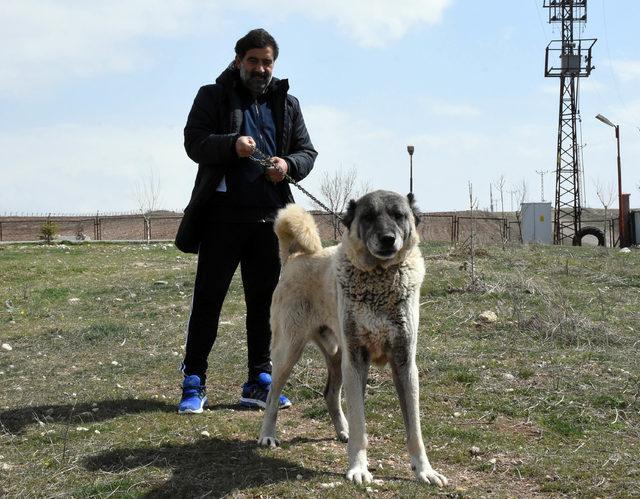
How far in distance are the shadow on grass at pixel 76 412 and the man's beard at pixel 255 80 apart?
241 centimetres

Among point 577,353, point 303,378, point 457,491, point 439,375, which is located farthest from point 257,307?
point 577,353

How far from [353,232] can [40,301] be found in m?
8.83

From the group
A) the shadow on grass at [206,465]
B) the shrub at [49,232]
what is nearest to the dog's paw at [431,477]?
the shadow on grass at [206,465]

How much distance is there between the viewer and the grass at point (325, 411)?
3768 millimetres

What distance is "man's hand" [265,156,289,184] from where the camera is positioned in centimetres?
494

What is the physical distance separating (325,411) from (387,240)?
193cm

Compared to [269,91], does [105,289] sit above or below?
below

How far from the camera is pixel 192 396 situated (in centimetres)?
513

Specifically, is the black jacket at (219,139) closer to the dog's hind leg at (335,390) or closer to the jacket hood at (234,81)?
the jacket hood at (234,81)

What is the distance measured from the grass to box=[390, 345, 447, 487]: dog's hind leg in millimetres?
99

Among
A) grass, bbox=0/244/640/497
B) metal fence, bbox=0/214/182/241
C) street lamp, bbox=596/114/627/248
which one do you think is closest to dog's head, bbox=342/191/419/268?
grass, bbox=0/244/640/497

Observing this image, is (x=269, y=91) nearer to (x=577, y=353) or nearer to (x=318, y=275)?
(x=318, y=275)

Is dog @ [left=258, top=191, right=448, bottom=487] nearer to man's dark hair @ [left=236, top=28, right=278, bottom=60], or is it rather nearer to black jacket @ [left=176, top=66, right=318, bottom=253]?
black jacket @ [left=176, top=66, right=318, bottom=253]

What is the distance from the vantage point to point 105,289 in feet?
39.4
